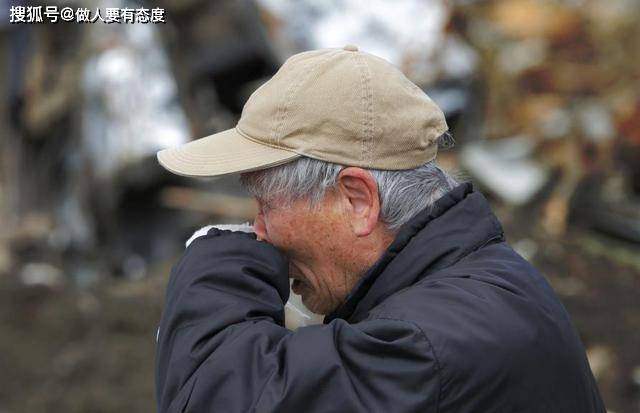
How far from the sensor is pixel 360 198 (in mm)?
1771

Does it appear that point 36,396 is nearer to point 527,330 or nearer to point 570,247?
point 570,247

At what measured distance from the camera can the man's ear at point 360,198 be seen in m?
1.74

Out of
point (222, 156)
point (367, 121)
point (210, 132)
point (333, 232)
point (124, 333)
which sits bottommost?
point (124, 333)

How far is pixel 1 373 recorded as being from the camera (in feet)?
18.8

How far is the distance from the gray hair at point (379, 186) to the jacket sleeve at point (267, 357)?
17 centimetres

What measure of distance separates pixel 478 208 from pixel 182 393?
25.4 inches

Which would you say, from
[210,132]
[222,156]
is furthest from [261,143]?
[210,132]

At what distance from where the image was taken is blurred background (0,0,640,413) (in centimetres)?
560

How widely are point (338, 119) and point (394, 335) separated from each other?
421 mm

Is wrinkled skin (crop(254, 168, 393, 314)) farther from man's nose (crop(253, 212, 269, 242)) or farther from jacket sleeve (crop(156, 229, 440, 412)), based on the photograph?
jacket sleeve (crop(156, 229, 440, 412))

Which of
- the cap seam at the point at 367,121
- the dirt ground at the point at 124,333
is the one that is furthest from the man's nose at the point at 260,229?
the dirt ground at the point at 124,333

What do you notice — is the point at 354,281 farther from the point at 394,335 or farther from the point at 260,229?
the point at 394,335

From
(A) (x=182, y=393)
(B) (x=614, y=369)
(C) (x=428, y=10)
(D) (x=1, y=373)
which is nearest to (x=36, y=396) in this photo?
(D) (x=1, y=373)

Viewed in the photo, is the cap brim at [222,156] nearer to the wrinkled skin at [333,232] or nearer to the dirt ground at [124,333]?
the wrinkled skin at [333,232]
